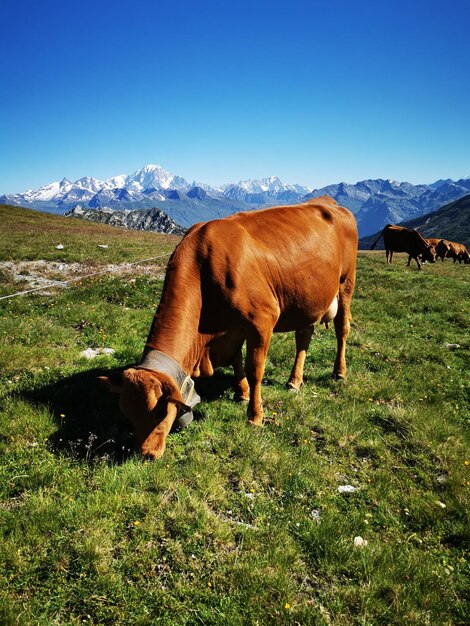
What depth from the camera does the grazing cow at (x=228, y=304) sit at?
15.6 ft

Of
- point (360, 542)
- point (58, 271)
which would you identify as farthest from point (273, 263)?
point (58, 271)

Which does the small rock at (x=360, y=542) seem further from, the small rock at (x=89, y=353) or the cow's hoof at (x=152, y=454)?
the small rock at (x=89, y=353)

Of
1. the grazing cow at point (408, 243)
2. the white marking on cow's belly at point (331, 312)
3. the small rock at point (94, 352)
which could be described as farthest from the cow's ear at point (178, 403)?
the grazing cow at point (408, 243)

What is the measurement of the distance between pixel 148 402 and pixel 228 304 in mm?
1960

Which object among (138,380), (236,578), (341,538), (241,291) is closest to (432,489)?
(341,538)

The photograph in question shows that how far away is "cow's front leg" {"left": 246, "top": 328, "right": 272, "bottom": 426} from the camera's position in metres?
6.07

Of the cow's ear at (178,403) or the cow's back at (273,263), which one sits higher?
the cow's back at (273,263)

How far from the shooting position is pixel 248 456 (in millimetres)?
5586

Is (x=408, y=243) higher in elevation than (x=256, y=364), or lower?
higher

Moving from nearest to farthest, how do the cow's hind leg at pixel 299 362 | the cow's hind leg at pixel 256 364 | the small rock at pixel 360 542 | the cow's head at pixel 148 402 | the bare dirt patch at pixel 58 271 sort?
the small rock at pixel 360 542 < the cow's head at pixel 148 402 < the cow's hind leg at pixel 256 364 < the cow's hind leg at pixel 299 362 < the bare dirt patch at pixel 58 271

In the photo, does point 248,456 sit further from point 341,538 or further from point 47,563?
point 47,563

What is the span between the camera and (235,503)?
4789 mm

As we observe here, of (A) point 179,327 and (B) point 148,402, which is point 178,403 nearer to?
(B) point 148,402

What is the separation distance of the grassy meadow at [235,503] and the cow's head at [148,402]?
1.39ft
